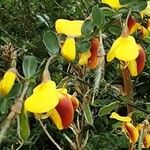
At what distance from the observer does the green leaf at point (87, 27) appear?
29.0 inches

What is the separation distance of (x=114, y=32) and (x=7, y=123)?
0.34 metres

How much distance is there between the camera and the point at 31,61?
26.9 inches

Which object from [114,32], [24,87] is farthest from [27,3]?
[24,87]

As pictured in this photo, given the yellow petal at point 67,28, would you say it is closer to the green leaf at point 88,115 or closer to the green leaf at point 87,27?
the green leaf at point 87,27

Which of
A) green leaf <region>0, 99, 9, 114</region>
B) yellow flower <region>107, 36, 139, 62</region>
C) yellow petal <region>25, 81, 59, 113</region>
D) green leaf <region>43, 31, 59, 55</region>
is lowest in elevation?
green leaf <region>0, 99, 9, 114</region>

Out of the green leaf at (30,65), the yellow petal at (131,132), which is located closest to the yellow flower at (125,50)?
the green leaf at (30,65)

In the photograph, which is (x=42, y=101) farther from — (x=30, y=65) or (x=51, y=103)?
(x=30, y=65)

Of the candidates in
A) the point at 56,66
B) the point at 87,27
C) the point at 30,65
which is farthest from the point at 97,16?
the point at 56,66

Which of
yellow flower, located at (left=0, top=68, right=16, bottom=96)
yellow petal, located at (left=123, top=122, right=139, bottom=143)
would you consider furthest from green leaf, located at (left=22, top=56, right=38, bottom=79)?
yellow petal, located at (left=123, top=122, right=139, bottom=143)

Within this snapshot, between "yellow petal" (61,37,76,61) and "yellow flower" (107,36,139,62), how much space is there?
0.05 m

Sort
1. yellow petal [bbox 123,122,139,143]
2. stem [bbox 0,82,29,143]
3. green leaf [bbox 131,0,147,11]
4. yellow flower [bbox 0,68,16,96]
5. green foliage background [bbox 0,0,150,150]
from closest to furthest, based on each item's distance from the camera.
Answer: stem [bbox 0,82,29,143], yellow flower [bbox 0,68,16,96], green leaf [bbox 131,0,147,11], yellow petal [bbox 123,122,139,143], green foliage background [bbox 0,0,150,150]

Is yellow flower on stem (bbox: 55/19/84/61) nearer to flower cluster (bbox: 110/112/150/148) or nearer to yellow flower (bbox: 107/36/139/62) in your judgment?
yellow flower (bbox: 107/36/139/62)

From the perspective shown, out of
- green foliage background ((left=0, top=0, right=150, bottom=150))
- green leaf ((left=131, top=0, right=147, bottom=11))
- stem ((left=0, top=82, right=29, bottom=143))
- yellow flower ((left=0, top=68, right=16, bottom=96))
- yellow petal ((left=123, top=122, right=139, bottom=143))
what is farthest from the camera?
green foliage background ((left=0, top=0, right=150, bottom=150))

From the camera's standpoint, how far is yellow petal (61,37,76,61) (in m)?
0.70
